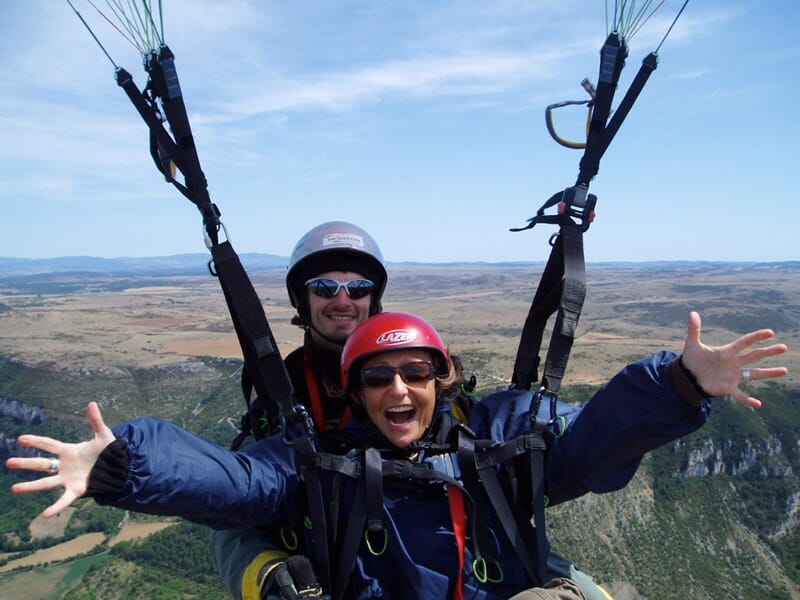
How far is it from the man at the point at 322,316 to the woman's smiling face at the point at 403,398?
363 mm

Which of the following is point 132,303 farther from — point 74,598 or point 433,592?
point 433,592

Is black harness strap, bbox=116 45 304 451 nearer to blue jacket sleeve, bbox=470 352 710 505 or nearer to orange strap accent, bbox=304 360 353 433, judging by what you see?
orange strap accent, bbox=304 360 353 433

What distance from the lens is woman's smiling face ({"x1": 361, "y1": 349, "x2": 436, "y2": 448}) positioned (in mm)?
3031

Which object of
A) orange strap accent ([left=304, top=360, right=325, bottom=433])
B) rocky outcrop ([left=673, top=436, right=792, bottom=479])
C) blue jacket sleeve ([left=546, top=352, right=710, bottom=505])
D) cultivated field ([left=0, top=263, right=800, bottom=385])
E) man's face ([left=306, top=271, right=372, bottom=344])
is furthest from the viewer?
cultivated field ([left=0, top=263, right=800, bottom=385])

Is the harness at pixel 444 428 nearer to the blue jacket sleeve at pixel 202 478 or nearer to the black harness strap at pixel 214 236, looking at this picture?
the black harness strap at pixel 214 236

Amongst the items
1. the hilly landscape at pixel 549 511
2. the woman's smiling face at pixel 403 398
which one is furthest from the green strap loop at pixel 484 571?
the hilly landscape at pixel 549 511

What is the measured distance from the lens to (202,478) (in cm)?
251

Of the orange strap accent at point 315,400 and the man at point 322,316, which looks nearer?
the man at point 322,316

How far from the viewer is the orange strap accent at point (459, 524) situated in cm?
273

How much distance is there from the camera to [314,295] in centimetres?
407

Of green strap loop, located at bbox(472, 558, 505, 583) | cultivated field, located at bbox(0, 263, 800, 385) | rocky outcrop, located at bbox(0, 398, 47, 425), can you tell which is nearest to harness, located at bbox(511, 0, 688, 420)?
green strap loop, located at bbox(472, 558, 505, 583)

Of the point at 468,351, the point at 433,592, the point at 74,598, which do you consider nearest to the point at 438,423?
the point at 433,592

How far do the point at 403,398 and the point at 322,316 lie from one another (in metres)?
1.21

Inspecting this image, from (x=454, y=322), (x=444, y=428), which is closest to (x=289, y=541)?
(x=444, y=428)
